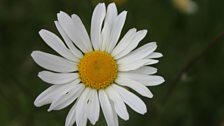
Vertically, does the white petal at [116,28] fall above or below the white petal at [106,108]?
above

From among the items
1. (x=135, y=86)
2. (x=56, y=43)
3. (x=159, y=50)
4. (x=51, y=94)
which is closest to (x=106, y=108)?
(x=135, y=86)

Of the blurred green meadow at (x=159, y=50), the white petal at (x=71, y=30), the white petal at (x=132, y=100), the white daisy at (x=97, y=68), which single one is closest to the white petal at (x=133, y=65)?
the white daisy at (x=97, y=68)

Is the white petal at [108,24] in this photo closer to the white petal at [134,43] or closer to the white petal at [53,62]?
the white petal at [134,43]

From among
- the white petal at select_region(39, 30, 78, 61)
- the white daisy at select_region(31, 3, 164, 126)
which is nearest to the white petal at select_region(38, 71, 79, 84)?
the white daisy at select_region(31, 3, 164, 126)

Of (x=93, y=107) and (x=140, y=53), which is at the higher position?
(x=140, y=53)

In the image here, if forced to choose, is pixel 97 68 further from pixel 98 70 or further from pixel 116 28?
pixel 116 28
